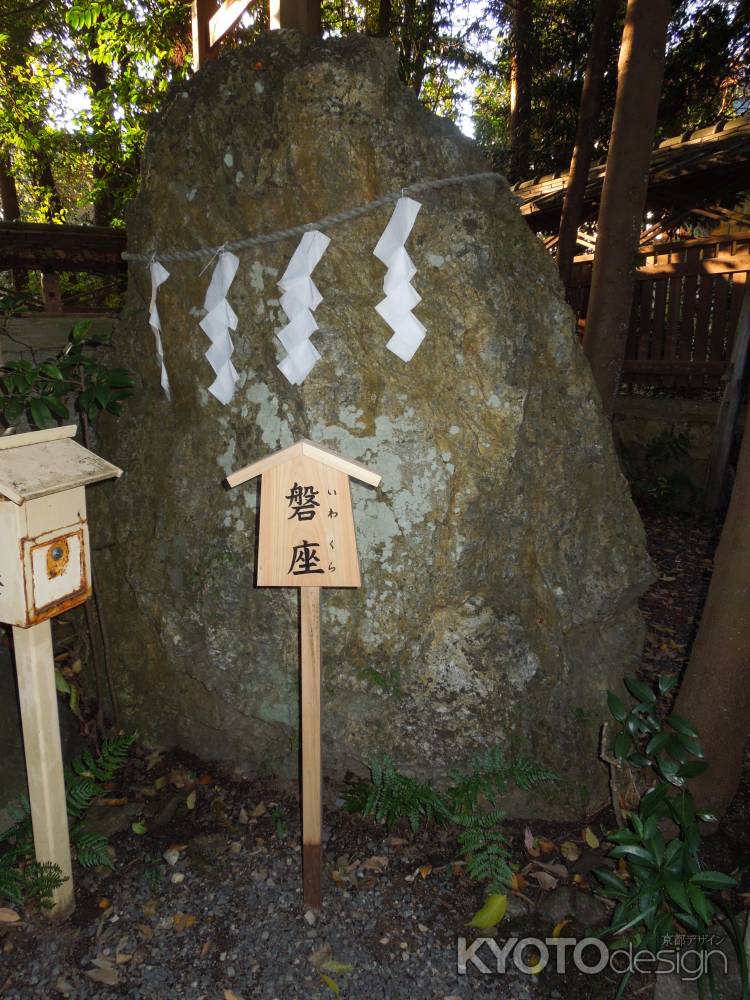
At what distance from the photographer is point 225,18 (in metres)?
4.84

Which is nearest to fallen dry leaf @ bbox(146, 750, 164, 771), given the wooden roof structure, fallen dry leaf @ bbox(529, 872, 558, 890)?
fallen dry leaf @ bbox(529, 872, 558, 890)

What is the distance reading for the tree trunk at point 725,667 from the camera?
2781 millimetres

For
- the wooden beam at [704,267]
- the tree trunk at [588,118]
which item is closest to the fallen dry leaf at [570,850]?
the tree trunk at [588,118]

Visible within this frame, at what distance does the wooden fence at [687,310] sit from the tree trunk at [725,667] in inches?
204

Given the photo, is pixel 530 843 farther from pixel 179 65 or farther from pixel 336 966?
pixel 179 65

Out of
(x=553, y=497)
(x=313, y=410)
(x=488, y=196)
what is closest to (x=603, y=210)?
(x=488, y=196)

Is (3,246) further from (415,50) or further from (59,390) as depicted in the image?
(415,50)

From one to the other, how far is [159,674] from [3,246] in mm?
3419

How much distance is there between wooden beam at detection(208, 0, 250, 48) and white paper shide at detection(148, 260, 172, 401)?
2522 mm

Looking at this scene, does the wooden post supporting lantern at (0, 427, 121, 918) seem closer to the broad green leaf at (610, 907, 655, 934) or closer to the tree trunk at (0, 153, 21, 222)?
the broad green leaf at (610, 907, 655, 934)

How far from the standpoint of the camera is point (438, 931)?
8.68 feet

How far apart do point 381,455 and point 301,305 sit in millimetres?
751

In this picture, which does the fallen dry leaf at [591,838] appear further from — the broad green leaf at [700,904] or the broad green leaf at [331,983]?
the broad green leaf at [331,983]

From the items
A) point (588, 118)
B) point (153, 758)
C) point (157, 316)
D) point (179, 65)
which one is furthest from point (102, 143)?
point (153, 758)
